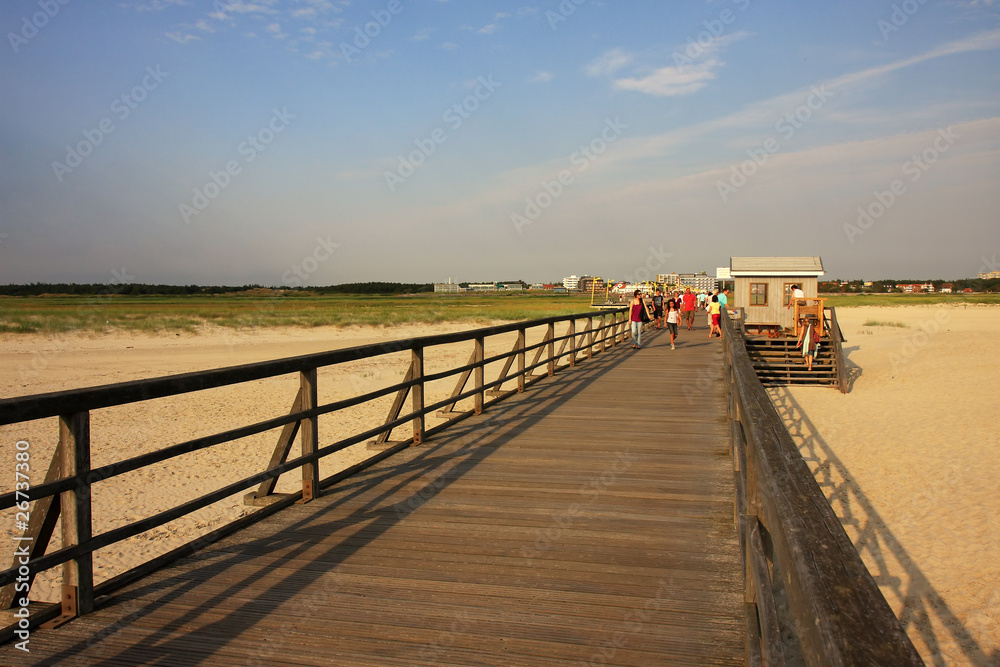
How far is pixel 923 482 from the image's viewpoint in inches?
485

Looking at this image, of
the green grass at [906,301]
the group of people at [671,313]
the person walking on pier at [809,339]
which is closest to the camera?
the group of people at [671,313]

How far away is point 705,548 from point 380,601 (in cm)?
192

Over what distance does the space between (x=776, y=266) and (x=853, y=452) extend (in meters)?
13.5

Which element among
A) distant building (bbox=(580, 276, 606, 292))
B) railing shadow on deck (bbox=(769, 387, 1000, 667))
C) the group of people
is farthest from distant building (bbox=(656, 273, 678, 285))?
railing shadow on deck (bbox=(769, 387, 1000, 667))

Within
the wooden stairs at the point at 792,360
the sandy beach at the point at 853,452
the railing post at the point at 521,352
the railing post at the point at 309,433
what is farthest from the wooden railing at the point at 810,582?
the wooden stairs at the point at 792,360

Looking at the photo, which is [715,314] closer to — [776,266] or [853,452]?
[776,266]

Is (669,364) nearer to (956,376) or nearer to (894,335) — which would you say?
(956,376)

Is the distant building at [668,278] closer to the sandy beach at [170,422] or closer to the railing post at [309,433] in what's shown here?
the sandy beach at [170,422]

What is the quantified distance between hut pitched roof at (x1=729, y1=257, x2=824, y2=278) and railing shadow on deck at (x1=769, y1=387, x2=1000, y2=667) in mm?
13096

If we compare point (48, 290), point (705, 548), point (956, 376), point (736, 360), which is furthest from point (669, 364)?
point (48, 290)

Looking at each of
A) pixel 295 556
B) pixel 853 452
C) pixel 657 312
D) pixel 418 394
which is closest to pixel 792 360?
pixel 657 312

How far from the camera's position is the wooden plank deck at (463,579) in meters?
2.81

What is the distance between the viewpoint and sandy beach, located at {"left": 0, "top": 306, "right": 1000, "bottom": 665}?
7805mm

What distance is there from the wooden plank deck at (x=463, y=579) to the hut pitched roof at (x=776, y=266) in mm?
22269
